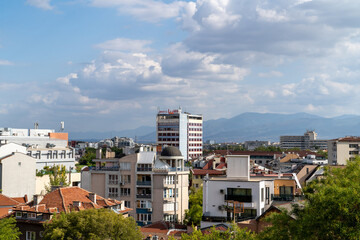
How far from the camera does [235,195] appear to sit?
52469 millimetres

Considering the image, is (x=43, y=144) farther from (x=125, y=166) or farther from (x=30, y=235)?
(x=30, y=235)

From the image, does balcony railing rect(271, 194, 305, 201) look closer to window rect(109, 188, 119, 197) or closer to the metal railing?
the metal railing

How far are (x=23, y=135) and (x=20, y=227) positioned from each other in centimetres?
8416

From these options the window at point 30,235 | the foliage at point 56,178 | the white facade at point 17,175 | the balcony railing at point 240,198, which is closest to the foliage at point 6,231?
the window at point 30,235

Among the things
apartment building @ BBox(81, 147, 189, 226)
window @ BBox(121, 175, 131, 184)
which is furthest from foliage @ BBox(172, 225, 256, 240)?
window @ BBox(121, 175, 131, 184)

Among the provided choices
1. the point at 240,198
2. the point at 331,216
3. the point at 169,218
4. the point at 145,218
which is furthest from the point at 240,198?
the point at 331,216

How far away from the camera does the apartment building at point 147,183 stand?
7319cm

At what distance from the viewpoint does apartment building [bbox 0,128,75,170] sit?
328 feet

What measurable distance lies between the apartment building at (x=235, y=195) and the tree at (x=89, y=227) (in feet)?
35.5

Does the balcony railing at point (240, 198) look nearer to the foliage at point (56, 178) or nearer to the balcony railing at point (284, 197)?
the balcony railing at point (284, 197)

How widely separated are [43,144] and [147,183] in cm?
5531

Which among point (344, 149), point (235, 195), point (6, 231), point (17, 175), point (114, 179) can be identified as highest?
point (344, 149)

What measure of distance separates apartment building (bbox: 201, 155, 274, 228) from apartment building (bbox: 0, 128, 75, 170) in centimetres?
4972

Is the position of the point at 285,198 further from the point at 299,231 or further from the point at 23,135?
the point at 23,135
